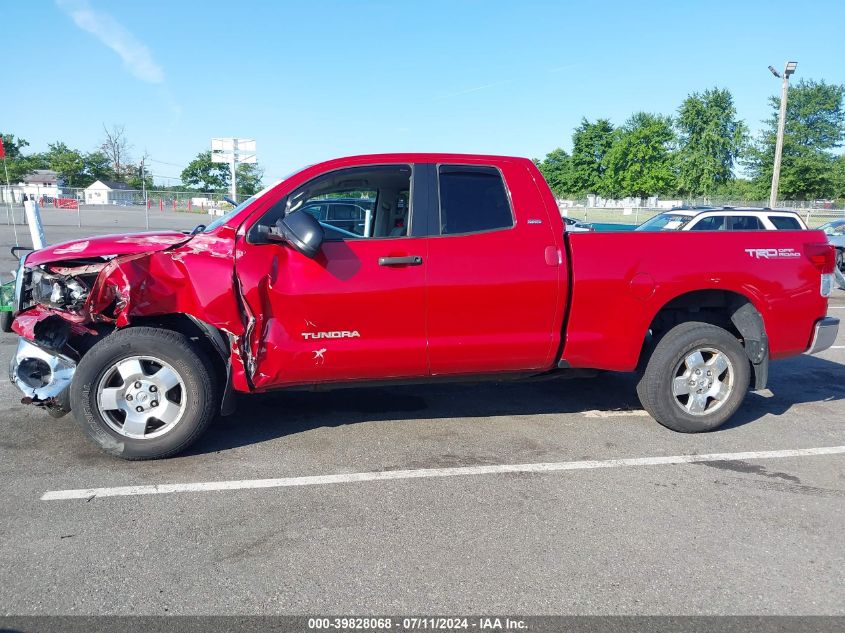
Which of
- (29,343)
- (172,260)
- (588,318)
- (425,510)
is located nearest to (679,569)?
(425,510)

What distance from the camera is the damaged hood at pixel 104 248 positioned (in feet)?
14.1

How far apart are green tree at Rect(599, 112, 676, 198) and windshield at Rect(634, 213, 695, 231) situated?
2012 inches

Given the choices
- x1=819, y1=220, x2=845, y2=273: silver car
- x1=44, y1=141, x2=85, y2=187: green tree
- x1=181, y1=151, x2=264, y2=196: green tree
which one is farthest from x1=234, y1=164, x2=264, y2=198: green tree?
x1=819, y1=220, x2=845, y2=273: silver car

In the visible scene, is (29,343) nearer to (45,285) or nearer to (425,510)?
(45,285)

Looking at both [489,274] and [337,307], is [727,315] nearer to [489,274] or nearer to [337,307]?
[489,274]

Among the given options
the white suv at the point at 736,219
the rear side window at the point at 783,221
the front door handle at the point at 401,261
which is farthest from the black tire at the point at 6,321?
the rear side window at the point at 783,221

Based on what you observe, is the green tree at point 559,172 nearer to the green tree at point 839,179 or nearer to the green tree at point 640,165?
the green tree at point 640,165

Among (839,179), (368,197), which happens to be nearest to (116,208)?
(368,197)

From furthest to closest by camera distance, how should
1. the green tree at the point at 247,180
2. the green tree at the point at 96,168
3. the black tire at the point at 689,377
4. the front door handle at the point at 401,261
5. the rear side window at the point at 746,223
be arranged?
the green tree at the point at 96,168 → the green tree at the point at 247,180 → the rear side window at the point at 746,223 → the black tire at the point at 689,377 → the front door handle at the point at 401,261

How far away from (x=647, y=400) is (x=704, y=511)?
4.33 feet

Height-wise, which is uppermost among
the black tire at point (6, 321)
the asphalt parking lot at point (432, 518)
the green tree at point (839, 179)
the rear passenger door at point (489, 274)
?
the green tree at point (839, 179)

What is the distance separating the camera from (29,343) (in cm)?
430

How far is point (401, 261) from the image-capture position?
427 cm

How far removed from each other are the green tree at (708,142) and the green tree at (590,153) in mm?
7356
